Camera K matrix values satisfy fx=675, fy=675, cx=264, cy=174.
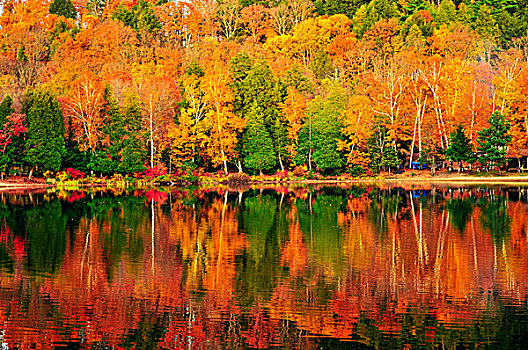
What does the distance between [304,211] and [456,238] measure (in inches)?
534

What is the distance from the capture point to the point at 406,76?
7700 cm

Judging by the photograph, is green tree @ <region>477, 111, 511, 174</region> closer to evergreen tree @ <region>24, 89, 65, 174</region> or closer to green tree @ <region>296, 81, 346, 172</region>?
green tree @ <region>296, 81, 346, 172</region>

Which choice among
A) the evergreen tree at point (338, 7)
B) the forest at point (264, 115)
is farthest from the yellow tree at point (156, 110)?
the evergreen tree at point (338, 7)

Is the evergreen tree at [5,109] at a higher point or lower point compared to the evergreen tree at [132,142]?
higher

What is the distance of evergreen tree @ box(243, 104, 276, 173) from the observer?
2756 inches

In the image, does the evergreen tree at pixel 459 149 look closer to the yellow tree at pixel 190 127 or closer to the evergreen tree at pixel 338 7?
the yellow tree at pixel 190 127

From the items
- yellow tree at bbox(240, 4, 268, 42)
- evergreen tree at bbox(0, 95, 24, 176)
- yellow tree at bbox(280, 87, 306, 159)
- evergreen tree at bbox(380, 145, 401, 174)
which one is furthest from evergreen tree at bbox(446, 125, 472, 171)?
yellow tree at bbox(240, 4, 268, 42)

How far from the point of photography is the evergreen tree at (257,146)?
7000cm

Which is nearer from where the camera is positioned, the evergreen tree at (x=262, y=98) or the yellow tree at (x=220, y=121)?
the yellow tree at (x=220, y=121)

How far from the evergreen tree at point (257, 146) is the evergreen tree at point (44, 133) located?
1868 cm

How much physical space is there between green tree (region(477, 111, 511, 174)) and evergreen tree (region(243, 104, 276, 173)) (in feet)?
69.0

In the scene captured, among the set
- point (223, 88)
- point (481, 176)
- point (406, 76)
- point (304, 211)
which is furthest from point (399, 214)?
point (406, 76)

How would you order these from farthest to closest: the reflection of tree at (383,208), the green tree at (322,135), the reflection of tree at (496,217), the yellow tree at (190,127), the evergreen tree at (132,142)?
1. the green tree at (322,135)
2. the yellow tree at (190,127)
3. the evergreen tree at (132,142)
4. the reflection of tree at (383,208)
5. the reflection of tree at (496,217)

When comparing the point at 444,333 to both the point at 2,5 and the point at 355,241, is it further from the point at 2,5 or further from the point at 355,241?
Result: the point at 2,5
